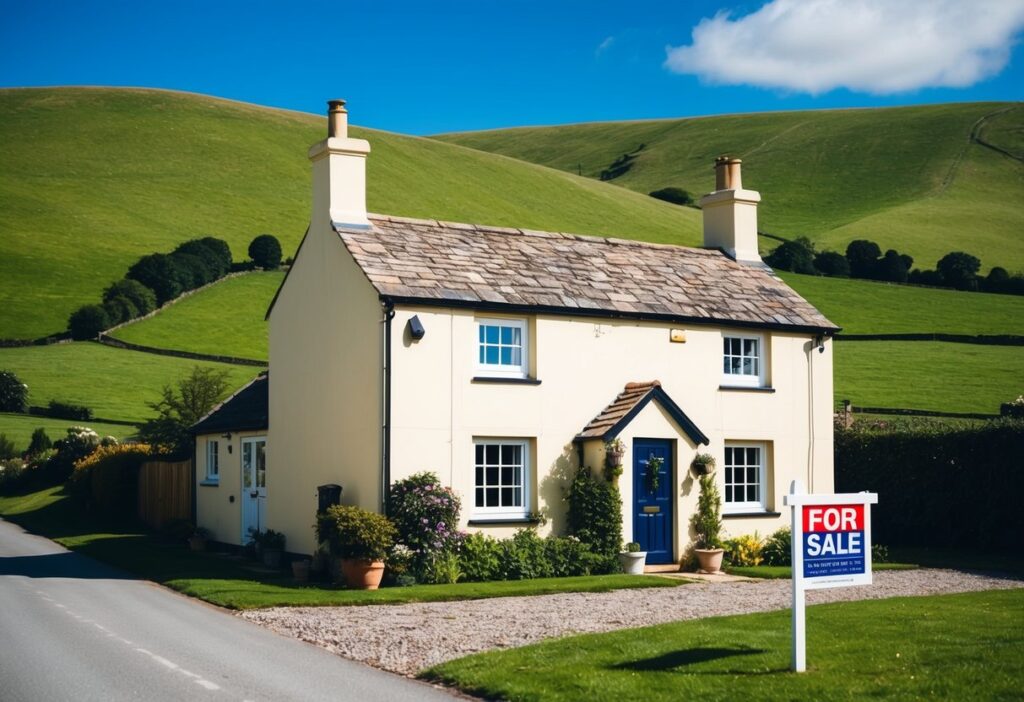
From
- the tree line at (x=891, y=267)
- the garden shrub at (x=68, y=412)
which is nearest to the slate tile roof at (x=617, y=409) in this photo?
the garden shrub at (x=68, y=412)

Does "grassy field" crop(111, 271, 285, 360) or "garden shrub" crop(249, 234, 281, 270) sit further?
"garden shrub" crop(249, 234, 281, 270)

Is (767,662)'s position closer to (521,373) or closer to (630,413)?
(630,413)

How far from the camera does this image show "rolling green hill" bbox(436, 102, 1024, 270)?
9969 centimetres

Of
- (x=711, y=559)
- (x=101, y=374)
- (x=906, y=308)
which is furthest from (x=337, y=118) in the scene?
(x=906, y=308)

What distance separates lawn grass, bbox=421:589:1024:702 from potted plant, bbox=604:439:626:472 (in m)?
6.92

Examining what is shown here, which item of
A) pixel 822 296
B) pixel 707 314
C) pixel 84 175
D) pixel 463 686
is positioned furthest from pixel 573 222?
pixel 463 686

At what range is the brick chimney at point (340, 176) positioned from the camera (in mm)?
23297

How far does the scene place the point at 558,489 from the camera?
2241 cm

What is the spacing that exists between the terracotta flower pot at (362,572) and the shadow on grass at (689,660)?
8192 mm

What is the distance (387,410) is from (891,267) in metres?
66.5

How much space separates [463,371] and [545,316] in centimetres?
207

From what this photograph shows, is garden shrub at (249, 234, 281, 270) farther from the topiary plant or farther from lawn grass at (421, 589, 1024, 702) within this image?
lawn grass at (421, 589, 1024, 702)

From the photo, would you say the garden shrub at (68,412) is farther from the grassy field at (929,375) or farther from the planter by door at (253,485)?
the grassy field at (929,375)

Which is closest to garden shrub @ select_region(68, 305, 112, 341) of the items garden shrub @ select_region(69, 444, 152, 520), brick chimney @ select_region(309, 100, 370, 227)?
A: garden shrub @ select_region(69, 444, 152, 520)
